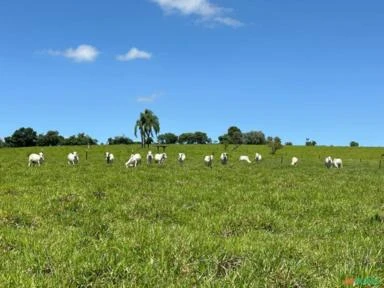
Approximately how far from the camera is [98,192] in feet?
57.8

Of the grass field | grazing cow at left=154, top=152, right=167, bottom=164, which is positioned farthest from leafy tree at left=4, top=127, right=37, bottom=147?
the grass field

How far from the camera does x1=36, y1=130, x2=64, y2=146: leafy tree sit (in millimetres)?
182625

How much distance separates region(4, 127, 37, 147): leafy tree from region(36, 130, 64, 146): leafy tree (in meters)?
2.40

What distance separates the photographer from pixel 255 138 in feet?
589

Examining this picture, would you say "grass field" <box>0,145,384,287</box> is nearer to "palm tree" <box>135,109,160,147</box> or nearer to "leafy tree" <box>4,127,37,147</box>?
"palm tree" <box>135,109,160,147</box>

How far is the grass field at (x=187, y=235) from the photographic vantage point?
6.94 m

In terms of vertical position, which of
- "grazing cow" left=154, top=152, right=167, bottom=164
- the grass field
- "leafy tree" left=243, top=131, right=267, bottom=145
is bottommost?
the grass field

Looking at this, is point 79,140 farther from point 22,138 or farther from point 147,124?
point 147,124

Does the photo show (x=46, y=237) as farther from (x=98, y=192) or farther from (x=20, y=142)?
(x=20, y=142)

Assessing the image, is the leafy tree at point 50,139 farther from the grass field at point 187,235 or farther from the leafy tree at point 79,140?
the grass field at point 187,235

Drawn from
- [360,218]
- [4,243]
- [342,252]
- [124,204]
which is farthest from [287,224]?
[4,243]

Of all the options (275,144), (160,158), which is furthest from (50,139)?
(160,158)

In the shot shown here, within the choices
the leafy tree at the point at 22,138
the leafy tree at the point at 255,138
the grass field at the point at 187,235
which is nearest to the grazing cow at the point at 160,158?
the grass field at the point at 187,235

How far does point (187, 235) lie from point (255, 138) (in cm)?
17141
